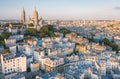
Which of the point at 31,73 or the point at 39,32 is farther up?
the point at 39,32

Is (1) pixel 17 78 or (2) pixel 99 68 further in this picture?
(2) pixel 99 68

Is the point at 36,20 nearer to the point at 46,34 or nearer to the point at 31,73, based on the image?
the point at 46,34

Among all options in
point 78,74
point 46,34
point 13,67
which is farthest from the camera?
point 46,34

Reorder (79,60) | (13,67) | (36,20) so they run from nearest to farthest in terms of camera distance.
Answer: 1. (13,67)
2. (79,60)
3. (36,20)

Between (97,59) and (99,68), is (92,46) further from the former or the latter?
(99,68)

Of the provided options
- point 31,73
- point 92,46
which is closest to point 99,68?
point 31,73

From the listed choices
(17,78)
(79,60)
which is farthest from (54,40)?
(17,78)

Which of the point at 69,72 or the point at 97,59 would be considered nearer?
the point at 69,72

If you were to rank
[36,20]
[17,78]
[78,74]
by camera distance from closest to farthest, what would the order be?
[17,78] → [78,74] → [36,20]

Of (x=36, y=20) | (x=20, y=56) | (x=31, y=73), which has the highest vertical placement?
(x=36, y=20)
